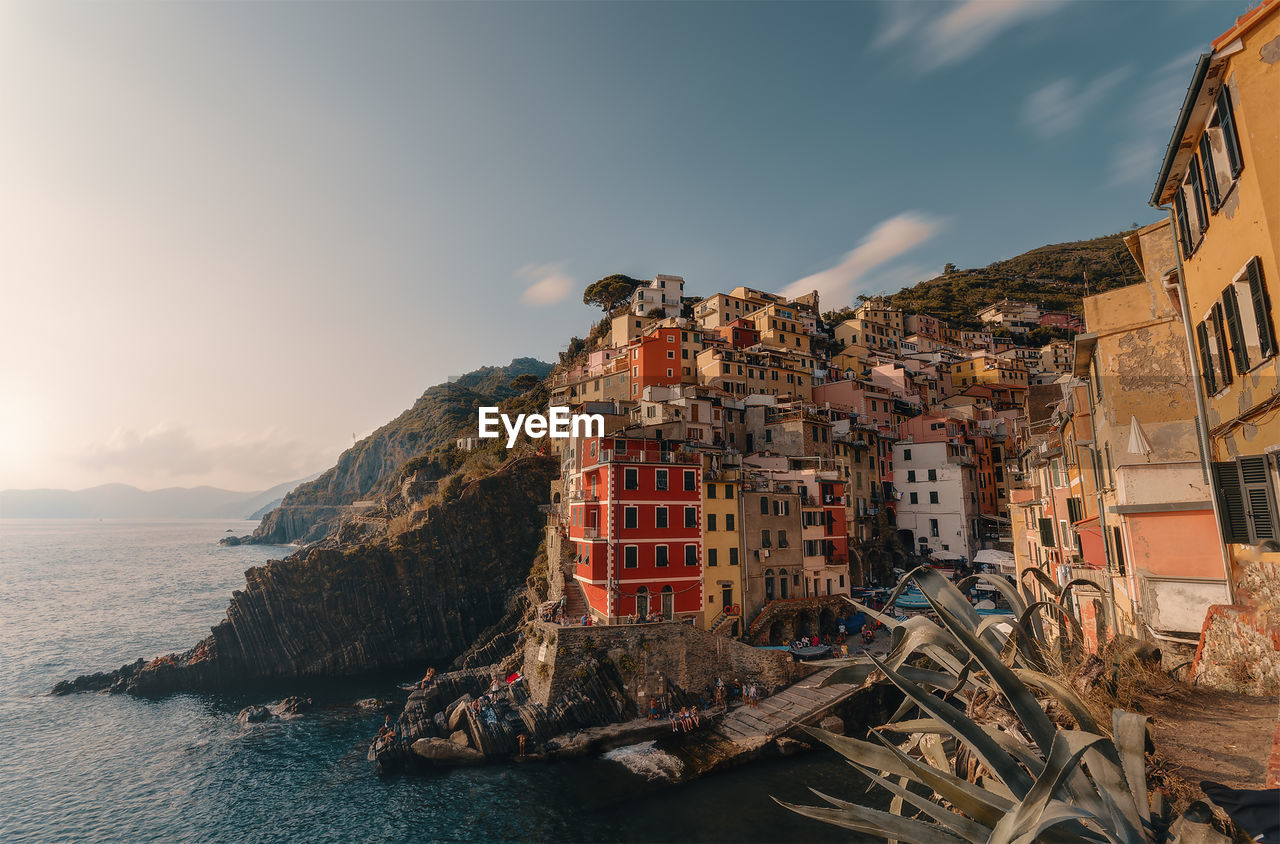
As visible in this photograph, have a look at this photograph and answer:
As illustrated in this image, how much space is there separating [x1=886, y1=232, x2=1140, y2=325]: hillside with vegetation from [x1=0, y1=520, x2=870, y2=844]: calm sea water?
99496mm

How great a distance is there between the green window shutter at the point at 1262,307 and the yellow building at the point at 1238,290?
0.06 feet

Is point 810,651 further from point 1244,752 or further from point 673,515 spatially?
point 1244,752

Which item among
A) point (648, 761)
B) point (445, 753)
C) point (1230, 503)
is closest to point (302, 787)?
point (445, 753)

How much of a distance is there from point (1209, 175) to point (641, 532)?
30799 mm

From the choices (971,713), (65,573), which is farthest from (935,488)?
(65,573)

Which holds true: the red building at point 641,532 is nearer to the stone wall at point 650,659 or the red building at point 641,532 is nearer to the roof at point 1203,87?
the stone wall at point 650,659

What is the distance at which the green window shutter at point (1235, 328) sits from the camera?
9.18m

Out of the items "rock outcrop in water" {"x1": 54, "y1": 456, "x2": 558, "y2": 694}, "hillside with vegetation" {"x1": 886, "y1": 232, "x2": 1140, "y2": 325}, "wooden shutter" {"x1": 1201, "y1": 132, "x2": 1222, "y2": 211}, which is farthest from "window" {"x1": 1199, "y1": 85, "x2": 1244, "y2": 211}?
"hillside with vegetation" {"x1": 886, "y1": 232, "x2": 1140, "y2": 325}

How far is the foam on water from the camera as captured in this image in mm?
29469

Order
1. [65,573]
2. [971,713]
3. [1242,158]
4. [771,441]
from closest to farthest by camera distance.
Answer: [971,713] < [1242,158] < [771,441] < [65,573]

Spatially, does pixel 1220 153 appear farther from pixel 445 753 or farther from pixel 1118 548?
pixel 445 753

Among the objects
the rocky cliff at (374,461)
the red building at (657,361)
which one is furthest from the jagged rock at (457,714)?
the rocky cliff at (374,461)

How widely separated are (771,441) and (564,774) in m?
34.3

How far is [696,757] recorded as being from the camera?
1207 inches
